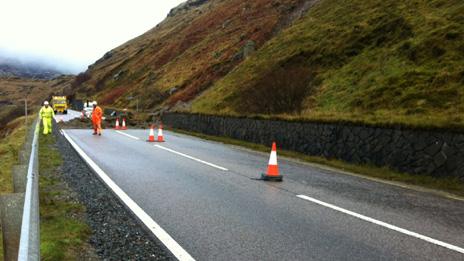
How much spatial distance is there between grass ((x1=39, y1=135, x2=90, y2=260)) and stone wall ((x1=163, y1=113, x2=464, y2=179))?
814 centimetres

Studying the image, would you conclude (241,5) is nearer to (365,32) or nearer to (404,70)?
(365,32)

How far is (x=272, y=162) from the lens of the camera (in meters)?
10.9

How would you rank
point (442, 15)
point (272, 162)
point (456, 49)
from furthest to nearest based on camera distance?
point (442, 15) < point (456, 49) < point (272, 162)

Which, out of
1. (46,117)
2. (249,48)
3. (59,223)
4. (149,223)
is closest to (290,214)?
(149,223)

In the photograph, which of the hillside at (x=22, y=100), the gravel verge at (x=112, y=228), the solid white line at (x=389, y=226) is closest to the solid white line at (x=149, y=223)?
the gravel verge at (x=112, y=228)

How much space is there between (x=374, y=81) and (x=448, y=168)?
13.5m

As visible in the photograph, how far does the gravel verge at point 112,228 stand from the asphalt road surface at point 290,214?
32 centimetres

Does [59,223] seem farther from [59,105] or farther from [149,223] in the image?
[59,105]

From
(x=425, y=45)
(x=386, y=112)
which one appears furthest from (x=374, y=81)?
(x=386, y=112)

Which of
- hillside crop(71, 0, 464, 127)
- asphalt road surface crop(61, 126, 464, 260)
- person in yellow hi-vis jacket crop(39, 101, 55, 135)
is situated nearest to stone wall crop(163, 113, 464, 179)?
hillside crop(71, 0, 464, 127)

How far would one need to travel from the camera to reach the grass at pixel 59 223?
5254mm

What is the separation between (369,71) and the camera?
2569cm

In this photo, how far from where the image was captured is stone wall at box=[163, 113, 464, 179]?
11133 mm

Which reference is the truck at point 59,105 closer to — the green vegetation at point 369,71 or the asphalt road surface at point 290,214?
the green vegetation at point 369,71
